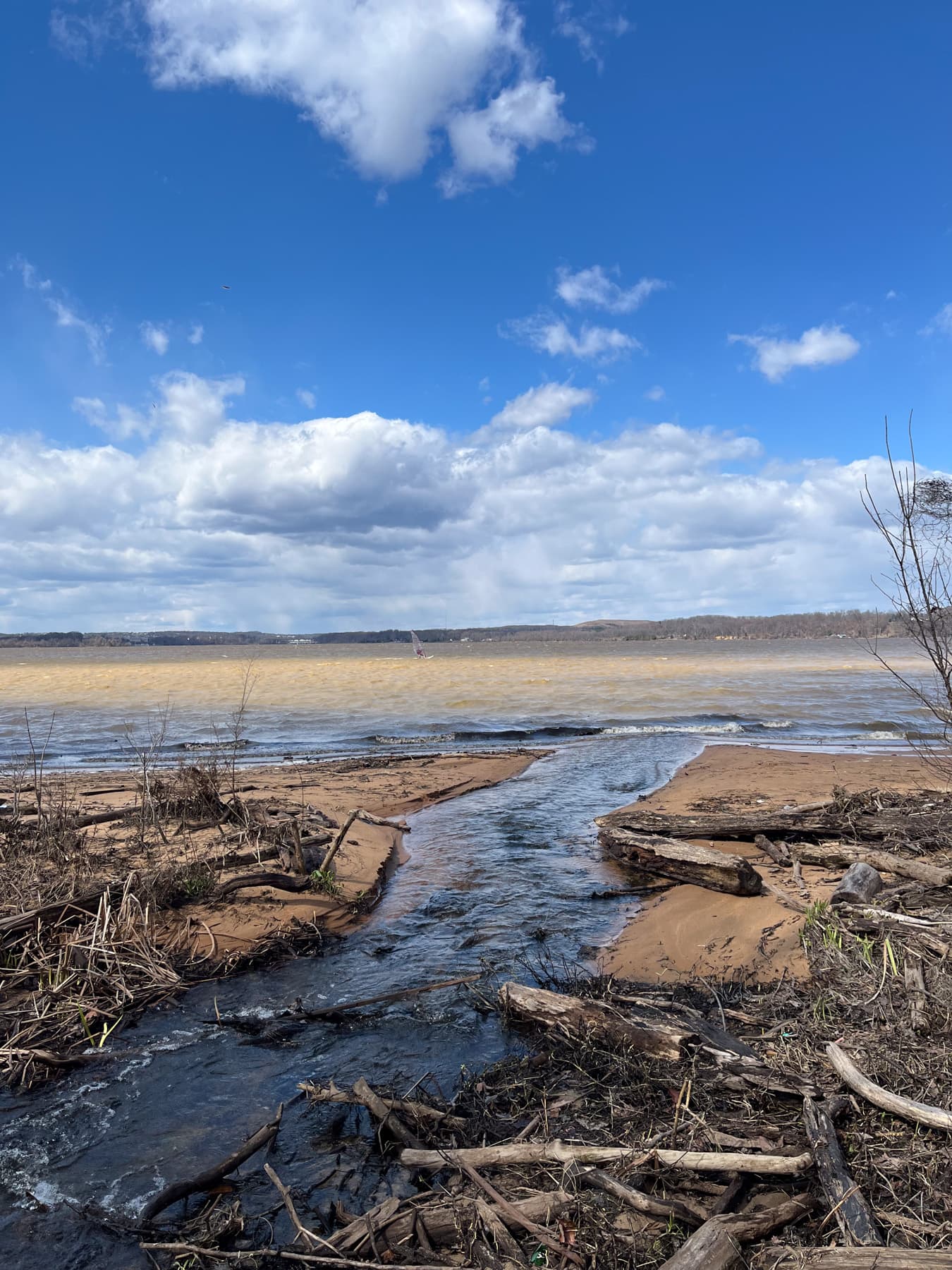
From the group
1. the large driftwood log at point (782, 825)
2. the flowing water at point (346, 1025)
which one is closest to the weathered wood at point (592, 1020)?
the flowing water at point (346, 1025)

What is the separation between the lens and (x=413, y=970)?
7.08 metres

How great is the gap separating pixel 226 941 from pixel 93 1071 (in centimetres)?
206

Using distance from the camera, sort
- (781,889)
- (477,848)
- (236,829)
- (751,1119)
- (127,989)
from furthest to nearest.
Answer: (477,848) < (236,829) < (781,889) < (127,989) < (751,1119)

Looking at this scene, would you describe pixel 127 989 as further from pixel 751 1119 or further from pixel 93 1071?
pixel 751 1119

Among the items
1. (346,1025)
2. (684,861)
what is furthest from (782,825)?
(346,1025)

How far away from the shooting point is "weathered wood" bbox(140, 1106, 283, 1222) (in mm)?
3955

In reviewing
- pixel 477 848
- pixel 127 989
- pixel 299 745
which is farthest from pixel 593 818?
pixel 299 745

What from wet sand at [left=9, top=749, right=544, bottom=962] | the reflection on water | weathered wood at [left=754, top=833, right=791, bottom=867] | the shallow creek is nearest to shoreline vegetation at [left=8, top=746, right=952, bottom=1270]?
the shallow creek

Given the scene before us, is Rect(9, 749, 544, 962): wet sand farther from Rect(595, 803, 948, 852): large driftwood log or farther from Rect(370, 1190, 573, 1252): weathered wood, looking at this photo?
Rect(370, 1190, 573, 1252): weathered wood

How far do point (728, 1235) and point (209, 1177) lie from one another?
285 cm

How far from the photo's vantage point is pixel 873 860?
308 inches

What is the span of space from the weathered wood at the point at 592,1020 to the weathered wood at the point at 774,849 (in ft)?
15.3

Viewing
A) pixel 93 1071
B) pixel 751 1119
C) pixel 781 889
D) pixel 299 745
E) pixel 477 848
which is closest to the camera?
pixel 751 1119

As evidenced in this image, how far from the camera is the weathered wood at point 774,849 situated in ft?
29.9
